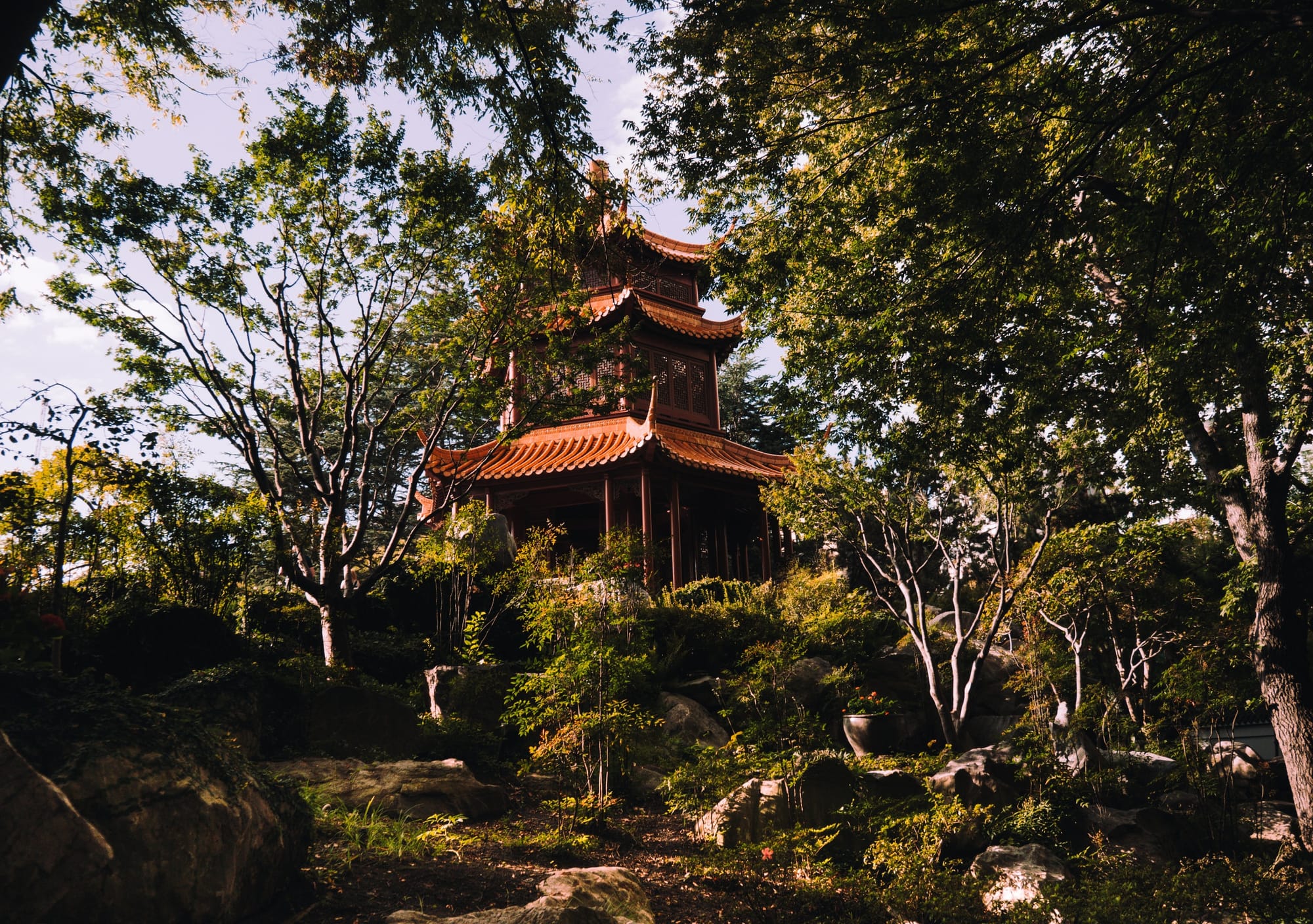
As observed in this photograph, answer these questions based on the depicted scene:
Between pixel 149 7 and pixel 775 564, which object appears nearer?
pixel 149 7

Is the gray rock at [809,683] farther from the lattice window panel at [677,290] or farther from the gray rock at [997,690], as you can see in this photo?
the lattice window panel at [677,290]

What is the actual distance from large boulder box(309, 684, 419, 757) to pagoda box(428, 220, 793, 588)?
6185 mm

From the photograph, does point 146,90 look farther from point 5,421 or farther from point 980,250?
point 980,250

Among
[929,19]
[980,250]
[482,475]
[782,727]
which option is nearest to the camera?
[929,19]

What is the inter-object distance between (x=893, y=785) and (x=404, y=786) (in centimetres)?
392

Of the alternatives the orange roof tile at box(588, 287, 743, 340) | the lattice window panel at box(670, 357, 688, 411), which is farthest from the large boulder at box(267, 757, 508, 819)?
the lattice window panel at box(670, 357, 688, 411)

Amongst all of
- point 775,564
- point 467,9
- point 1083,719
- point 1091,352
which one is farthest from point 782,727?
point 775,564

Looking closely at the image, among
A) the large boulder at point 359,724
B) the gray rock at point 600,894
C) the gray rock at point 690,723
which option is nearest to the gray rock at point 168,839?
the gray rock at point 600,894

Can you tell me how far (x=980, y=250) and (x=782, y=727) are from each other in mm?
4994

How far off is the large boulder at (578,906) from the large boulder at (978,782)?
3.35m

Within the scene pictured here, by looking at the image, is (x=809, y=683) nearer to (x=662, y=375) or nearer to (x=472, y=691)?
(x=472, y=691)

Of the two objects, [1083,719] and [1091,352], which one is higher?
[1091,352]

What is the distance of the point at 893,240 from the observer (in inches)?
212

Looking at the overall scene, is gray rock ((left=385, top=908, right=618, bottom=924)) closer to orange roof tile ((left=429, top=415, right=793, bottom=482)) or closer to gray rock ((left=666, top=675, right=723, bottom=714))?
gray rock ((left=666, top=675, right=723, bottom=714))
